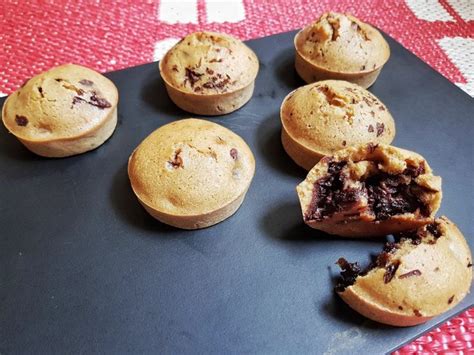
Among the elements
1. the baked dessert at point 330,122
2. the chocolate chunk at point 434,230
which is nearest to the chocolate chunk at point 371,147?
A: the baked dessert at point 330,122

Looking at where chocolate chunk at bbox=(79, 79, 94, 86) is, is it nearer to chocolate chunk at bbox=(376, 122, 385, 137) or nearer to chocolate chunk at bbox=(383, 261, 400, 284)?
chocolate chunk at bbox=(376, 122, 385, 137)

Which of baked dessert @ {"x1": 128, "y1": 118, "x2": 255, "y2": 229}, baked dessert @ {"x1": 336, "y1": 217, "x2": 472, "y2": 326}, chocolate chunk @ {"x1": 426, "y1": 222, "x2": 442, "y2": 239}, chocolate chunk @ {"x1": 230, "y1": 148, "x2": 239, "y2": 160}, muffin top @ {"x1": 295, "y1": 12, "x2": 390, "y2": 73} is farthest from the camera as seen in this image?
muffin top @ {"x1": 295, "y1": 12, "x2": 390, "y2": 73}

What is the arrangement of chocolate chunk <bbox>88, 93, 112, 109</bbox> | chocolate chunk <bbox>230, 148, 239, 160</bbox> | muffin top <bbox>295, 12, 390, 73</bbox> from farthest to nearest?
1. muffin top <bbox>295, 12, 390, 73</bbox>
2. chocolate chunk <bbox>88, 93, 112, 109</bbox>
3. chocolate chunk <bbox>230, 148, 239, 160</bbox>

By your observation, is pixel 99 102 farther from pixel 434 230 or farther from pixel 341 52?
pixel 434 230

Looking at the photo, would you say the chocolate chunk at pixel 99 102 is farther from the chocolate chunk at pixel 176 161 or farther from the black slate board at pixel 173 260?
the chocolate chunk at pixel 176 161

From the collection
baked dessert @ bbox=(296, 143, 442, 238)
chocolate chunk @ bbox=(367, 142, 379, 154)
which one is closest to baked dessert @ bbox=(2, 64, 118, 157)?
baked dessert @ bbox=(296, 143, 442, 238)

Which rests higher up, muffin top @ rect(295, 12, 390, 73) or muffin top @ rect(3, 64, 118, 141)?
muffin top @ rect(295, 12, 390, 73)

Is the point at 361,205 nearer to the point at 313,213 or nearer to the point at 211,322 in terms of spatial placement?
the point at 313,213

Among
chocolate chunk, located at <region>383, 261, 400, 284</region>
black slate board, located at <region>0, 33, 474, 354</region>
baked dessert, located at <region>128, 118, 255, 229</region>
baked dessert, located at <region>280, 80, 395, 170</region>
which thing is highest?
baked dessert, located at <region>280, 80, 395, 170</region>
